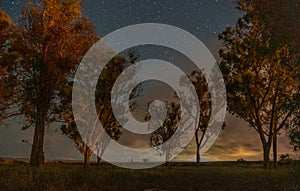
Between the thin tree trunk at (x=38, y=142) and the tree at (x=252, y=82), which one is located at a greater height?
the tree at (x=252, y=82)

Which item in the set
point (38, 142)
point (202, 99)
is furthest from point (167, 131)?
point (38, 142)

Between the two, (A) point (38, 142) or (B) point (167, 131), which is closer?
(A) point (38, 142)

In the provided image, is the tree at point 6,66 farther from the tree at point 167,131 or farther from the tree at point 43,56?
the tree at point 167,131

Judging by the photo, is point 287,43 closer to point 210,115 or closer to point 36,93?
point 36,93

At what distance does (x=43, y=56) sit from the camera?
31.3 metres

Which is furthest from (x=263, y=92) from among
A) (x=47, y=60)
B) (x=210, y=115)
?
(x=47, y=60)

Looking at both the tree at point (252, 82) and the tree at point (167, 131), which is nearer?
the tree at point (252, 82)

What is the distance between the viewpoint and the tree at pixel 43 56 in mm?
30766

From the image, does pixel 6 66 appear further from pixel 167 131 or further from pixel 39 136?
pixel 167 131

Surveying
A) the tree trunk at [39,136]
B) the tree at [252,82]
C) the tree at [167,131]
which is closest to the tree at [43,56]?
the tree trunk at [39,136]

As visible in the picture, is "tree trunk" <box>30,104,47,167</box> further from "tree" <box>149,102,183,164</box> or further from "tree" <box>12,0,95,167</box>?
"tree" <box>149,102,183,164</box>

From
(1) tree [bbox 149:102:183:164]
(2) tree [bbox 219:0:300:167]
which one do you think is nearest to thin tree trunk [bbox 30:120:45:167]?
(2) tree [bbox 219:0:300:167]

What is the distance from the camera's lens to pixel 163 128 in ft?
215

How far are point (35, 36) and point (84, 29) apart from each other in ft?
15.0
